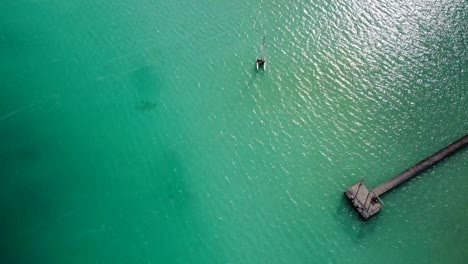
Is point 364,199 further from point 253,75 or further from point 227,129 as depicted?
point 253,75

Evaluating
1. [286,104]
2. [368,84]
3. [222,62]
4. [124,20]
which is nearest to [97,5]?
[124,20]

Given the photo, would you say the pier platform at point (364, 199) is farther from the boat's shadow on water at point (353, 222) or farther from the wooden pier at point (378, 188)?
the boat's shadow on water at point (353, 222)

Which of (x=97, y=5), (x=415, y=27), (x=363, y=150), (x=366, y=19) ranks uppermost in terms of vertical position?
(x=97, y=5)

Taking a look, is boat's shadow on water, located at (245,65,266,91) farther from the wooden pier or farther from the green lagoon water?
the wooden pier

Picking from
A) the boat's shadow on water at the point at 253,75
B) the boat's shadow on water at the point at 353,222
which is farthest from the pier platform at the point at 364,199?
the boat's shadow on water at the point at 253,75

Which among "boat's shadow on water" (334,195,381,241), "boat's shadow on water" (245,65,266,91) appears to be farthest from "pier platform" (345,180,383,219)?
"boat's shadow on water" (245,65,266,91)

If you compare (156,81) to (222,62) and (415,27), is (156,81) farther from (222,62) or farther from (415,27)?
(415,27)
